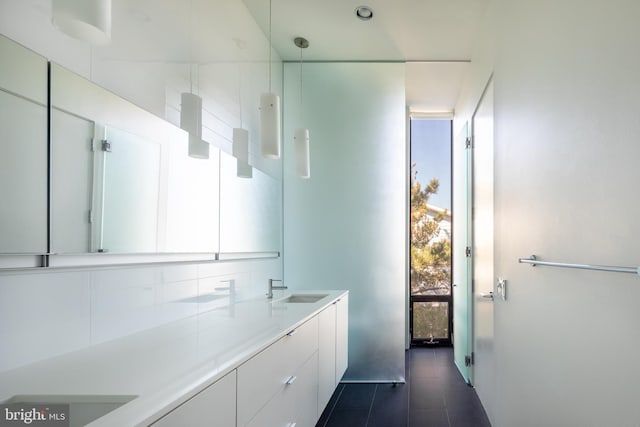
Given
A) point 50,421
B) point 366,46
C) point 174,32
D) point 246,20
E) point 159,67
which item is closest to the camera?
point 50,421

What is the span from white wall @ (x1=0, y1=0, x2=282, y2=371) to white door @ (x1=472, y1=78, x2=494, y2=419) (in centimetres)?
177

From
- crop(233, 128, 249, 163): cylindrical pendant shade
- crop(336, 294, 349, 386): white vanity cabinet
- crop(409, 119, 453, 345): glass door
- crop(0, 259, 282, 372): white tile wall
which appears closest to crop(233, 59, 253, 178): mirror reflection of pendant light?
crop(233, 128, 249, 163): cylindrical pendant shade

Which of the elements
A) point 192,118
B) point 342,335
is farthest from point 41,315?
point 342,335

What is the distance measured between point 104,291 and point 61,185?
0.44 metres

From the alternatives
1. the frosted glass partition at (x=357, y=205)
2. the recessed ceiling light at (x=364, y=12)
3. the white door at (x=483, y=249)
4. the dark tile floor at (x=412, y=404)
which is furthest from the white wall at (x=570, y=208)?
the frosted glass partition at (x=357, y=205)

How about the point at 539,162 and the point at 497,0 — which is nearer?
the point at 539,162

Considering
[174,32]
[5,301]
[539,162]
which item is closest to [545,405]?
[539,162]

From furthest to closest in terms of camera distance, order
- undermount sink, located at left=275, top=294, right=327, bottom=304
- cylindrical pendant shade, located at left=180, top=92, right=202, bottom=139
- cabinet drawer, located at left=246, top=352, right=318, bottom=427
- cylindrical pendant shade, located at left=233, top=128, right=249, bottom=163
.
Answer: undermount sink, located at left=275, top=294, right=327, bottom=304 < cylindrical pendant shade, located at left=233, top=128, right=249, bottom=163 < cylindrical pendant shade, located at left=180, top=92, right=202, bottom=139 < cabinet drawer, located at left=246, top=352, right=318, bottom=427

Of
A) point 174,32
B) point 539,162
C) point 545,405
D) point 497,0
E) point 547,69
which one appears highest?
point 497,0

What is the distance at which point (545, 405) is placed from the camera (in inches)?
71.7

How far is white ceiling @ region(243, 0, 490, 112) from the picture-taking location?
128 inches

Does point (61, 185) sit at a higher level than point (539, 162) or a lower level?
lower

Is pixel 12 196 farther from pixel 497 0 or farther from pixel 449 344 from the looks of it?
pixel 449 344

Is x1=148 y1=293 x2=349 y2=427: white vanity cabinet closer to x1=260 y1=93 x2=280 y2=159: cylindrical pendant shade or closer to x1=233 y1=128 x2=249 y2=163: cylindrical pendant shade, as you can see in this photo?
Answer: x1=260 y1=93 x2=280 y2=159: cylindrical pendant shade
